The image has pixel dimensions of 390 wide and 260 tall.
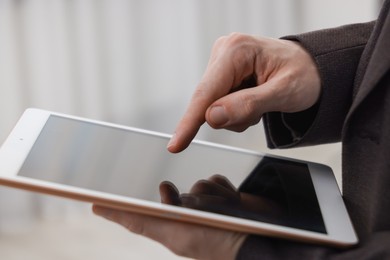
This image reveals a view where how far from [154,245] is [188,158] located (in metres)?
0.74

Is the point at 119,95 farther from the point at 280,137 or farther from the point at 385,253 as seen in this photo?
the point at 385,253

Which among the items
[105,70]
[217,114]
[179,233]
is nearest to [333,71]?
[217,114]

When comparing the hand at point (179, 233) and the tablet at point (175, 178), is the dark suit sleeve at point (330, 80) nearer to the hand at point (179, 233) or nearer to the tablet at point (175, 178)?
the tablet at point (175, 178)

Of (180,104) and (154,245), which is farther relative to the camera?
(180,104)

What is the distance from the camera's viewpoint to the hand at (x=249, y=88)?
646 mm

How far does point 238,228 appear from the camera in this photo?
0.51 metres

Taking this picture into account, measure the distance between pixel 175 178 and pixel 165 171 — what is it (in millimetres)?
28

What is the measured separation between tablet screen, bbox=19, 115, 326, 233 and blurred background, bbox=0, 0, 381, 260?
69cm

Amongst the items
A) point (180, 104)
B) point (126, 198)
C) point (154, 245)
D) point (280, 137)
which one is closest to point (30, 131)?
point (126, 198)

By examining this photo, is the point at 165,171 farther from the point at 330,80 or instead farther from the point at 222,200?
the point at 330,80

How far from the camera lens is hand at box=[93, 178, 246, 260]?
53 centimetres

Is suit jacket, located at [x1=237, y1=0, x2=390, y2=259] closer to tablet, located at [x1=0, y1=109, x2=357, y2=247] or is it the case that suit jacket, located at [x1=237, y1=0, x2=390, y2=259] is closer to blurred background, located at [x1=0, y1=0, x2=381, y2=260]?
tablet, located at [x1=0, y1=109, x2=357, y2=247]

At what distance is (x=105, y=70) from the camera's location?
5.00 feet

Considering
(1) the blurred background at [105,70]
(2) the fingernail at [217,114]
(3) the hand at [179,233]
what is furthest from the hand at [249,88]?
(1) the blurred background at [105,70]
